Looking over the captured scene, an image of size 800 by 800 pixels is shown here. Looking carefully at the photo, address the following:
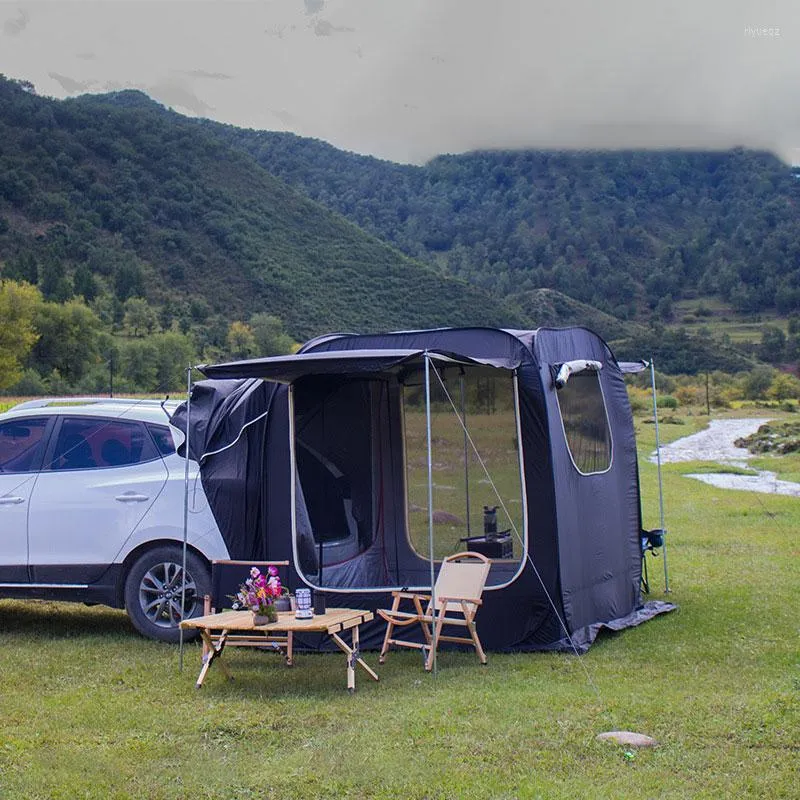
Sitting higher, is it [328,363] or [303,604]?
[328,363]

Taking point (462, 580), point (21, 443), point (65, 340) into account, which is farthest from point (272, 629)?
point (65, 340)

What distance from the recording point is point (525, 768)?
5.26m

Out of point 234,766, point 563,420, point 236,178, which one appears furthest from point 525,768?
point 236,178

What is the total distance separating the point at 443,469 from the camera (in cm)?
948

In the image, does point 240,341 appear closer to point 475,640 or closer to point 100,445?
point 100,445

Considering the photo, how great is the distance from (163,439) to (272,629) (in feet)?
7.37

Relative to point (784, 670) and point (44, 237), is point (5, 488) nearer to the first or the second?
point (784, 670)

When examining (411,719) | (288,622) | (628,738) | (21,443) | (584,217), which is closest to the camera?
(628,738)

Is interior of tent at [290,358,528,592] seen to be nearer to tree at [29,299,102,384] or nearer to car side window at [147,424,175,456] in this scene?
car side window at [147,424,175,456]

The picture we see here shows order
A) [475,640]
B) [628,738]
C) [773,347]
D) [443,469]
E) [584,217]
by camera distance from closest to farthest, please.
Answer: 1. [628,738]
2. [475,640]
3. [443,469]
4. [773,347]
5. [584,217]

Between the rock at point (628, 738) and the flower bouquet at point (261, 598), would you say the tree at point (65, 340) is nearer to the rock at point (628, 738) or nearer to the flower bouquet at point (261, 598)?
the flower bouquet at point (261, 598)

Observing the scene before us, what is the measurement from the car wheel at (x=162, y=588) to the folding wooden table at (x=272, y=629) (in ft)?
2.76

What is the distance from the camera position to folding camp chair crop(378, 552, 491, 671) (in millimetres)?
7527

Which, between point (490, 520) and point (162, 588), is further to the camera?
point (490, 520)
